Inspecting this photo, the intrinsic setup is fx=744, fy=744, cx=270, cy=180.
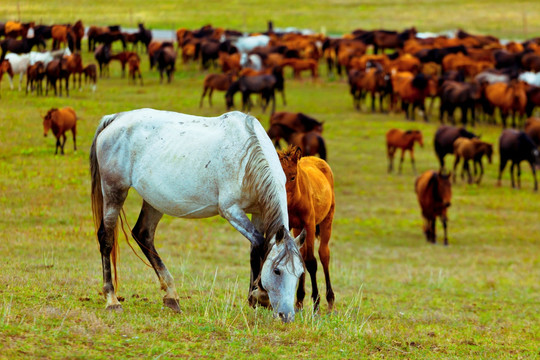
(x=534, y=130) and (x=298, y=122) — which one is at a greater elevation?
(x=298, y=122)

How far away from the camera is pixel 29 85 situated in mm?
24469

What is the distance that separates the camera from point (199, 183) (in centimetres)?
682

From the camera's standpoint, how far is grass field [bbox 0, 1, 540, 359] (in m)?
5.79

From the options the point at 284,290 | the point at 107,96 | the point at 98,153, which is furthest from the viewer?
the point at 107,96

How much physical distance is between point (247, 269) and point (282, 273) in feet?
19.1

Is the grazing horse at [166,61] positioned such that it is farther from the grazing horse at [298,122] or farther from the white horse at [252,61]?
the grazing horse at [298,122]

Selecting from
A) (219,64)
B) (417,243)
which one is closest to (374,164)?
(417,243)

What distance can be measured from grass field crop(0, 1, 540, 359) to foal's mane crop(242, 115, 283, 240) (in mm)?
774

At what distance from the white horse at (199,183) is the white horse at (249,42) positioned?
1261 inches

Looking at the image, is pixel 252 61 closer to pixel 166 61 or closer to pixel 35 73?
pixel 166 61

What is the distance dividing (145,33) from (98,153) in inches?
1199

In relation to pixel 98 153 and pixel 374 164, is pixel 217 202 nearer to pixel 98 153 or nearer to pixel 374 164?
pixel 98 153

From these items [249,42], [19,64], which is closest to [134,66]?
[19,64]

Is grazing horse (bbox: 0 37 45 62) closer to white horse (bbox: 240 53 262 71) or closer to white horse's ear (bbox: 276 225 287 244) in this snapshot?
white horse (bbox: 240 53 262 71)
